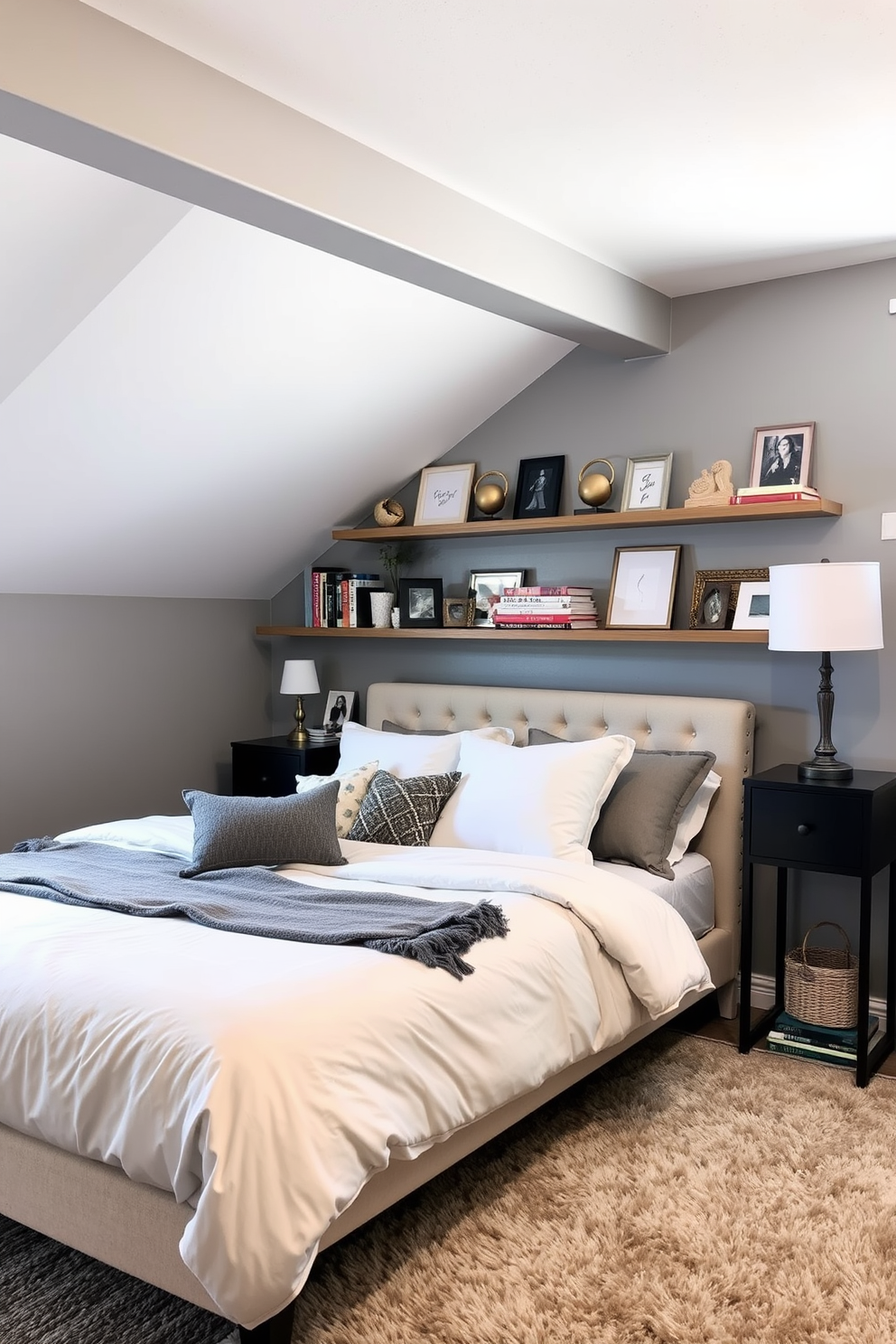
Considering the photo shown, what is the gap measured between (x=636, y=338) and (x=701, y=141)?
1.08 m

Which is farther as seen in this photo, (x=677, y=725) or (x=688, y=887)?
(x=677, y=725)

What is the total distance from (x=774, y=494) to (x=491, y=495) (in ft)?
3.84

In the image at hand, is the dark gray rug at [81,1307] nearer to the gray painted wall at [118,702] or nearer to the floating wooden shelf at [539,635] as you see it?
the gray painted wall at [118,702]

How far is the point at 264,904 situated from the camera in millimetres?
2867

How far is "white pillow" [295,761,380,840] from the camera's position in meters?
3.71

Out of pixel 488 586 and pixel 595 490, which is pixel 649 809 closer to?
pixel 595 490

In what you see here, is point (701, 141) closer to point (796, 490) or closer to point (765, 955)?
point (796, 490)

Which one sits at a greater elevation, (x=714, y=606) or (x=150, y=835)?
(x=714, y=606)

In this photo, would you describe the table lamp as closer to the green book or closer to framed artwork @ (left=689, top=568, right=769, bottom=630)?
framed artwork @ (left=689, top=568, right=769, bottom=630)

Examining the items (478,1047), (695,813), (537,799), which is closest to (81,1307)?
(478,1047)

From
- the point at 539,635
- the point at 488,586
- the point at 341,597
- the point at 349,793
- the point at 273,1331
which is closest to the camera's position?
the point at 273,1331

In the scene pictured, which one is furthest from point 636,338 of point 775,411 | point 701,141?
point 701,141

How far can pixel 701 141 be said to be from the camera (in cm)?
278

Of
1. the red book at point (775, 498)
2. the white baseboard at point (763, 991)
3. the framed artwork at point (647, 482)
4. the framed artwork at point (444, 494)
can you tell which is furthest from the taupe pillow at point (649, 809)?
the framed artwork at point (444, 494)
